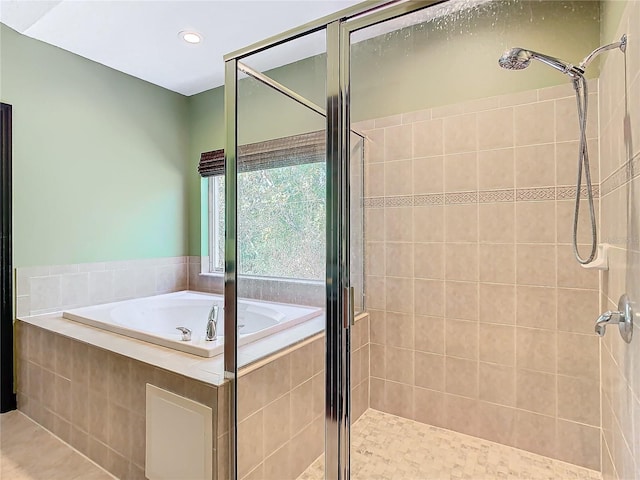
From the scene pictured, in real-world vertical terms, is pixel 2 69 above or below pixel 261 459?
above

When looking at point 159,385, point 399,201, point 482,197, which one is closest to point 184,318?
point 159,385

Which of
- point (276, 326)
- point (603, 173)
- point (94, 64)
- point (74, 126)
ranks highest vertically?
point (94, 64)

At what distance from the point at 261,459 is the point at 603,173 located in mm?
1928

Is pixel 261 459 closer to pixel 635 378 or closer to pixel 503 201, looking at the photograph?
pixel 635 378

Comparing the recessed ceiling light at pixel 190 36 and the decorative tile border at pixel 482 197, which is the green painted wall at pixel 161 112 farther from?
the recessed ceiling light at pixel 190 36

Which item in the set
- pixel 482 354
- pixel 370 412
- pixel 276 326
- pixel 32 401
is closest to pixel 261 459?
pixel 276 326

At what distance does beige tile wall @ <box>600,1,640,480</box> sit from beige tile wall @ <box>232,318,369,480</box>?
1.06 meters

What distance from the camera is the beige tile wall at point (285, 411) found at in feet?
4.82

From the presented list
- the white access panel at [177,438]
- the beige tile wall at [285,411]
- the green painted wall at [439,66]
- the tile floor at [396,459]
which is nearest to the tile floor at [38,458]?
the tile floor at [396,459]

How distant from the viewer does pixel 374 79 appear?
197cm

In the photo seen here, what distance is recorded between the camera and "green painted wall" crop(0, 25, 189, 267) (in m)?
2.31

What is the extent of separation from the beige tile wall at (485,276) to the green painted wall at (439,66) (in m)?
0.09

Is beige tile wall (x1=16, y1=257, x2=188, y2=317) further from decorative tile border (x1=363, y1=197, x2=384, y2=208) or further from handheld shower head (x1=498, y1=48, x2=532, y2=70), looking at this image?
handheld shower head (x1=498, y1=48, x2=532, y2=70)

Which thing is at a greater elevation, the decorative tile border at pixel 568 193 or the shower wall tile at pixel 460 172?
the shower wall tile at pixel 460 172
